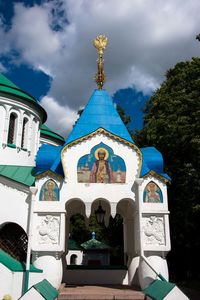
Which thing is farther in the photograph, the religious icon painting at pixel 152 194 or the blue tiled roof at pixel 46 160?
the blue tiled roof at pixel 46 160

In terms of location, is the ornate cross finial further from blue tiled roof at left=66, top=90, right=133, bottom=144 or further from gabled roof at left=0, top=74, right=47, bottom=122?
gabled roof at left=0, top=74, right=47, bottom=122

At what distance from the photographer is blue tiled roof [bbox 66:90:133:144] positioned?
1213cm

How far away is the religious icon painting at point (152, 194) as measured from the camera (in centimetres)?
1109

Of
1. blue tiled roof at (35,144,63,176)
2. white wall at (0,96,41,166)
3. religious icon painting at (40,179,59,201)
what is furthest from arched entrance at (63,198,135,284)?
white wall at (0,96,41,166)

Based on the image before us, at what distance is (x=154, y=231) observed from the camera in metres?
10.8

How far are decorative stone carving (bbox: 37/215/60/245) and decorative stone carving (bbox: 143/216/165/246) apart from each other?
2833mm

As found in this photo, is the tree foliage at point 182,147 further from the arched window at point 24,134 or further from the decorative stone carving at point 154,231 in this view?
the arched window at point 24,134

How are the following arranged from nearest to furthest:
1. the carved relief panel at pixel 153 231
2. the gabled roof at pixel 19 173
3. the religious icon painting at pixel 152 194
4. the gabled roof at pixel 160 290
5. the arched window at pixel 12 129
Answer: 1. the gabled roof at pixel 160 290
2. the carved relief panel at pixel 153 231
3. the religious icon painting at pixel 152 194
4. the gabled roof at pixel 19 173
5. the arched window at pixel 12 129

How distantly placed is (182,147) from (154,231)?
8.09 meters

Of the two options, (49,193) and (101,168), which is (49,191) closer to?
(49,193)

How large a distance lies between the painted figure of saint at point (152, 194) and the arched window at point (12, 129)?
7.23 meters

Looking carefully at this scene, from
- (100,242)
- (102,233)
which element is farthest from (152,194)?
(102,233)

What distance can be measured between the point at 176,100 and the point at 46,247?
11.7 metres

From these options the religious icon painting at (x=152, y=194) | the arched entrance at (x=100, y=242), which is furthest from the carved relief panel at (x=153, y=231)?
the arched entrance at (x=100, y=242)
